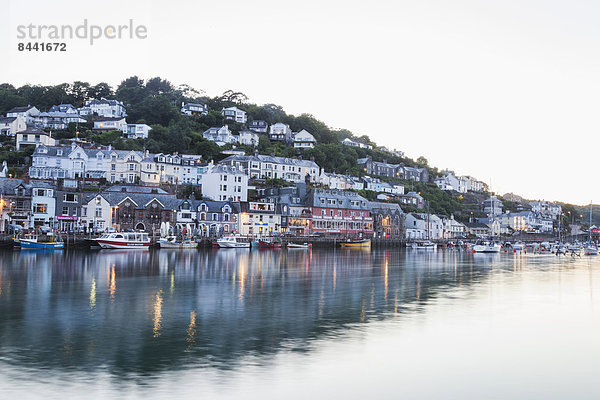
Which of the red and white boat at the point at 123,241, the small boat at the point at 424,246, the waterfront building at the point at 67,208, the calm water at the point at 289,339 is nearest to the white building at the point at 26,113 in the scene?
the waterfront building at the point at 67,208

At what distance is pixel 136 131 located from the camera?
119250mm

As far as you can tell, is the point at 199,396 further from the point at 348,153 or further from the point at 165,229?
the point at 348,153

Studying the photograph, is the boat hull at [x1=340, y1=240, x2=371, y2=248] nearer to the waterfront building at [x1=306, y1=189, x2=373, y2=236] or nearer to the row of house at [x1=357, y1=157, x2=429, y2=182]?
the waterfront building at [x1=306, y1=189, x2=373, y2=236]

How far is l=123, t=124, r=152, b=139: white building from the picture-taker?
11862 cm

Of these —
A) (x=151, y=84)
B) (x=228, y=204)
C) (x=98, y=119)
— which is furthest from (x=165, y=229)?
(x=151, y=84)

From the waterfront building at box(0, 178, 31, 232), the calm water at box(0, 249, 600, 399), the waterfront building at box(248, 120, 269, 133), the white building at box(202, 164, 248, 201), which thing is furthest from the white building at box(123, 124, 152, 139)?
the calm water at box(0, 249, 600, 399)

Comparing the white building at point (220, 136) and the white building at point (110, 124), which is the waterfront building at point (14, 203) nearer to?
the white building at point (110, 124)

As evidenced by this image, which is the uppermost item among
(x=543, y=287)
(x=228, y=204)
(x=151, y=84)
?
(x=151, y=84)

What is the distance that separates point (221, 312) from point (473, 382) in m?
12.2

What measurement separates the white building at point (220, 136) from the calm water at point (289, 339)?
297ft

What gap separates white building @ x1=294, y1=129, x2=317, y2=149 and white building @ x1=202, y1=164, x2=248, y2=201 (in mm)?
46599

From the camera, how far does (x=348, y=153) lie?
148750 mm

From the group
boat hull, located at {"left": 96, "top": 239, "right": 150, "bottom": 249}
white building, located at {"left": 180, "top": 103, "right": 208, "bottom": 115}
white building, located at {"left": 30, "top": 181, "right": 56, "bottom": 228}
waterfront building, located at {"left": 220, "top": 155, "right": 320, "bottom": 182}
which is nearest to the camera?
boat hull, located at {"left": 96, "top": 239, "right": 150, "bottom": 249}

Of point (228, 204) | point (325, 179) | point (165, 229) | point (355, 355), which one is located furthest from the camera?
point (325, 179)
